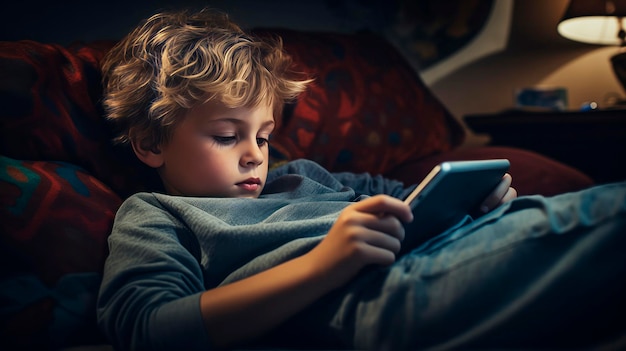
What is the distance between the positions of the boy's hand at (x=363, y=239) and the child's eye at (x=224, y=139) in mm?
305

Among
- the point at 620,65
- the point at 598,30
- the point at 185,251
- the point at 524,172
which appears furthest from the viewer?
the point at 598,30

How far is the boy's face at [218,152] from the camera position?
86cm

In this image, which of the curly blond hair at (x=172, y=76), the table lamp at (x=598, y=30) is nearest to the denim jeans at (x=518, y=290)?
the curly blond hair at (x=172, y=76)

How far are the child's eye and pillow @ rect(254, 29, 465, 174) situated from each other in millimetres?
307

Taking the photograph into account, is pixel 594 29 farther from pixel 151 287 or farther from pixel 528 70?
pixel 151 287

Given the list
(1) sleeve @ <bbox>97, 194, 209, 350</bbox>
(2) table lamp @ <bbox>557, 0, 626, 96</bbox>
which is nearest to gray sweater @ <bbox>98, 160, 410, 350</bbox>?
(1) sleeve @ <bbox>97, 194, 209, 350</bbox>

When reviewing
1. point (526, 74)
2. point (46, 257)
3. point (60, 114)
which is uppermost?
point (60, 114)

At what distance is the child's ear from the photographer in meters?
0.92

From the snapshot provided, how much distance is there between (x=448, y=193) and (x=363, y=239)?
125 millimetres

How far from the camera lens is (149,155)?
0.93m

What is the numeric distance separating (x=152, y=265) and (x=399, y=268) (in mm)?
292

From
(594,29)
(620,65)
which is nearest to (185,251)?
(620,65)

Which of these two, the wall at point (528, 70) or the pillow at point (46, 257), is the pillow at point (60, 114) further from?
the wall at point (528, 70)

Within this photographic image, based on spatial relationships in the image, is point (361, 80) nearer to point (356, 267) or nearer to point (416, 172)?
point (416, 172)
